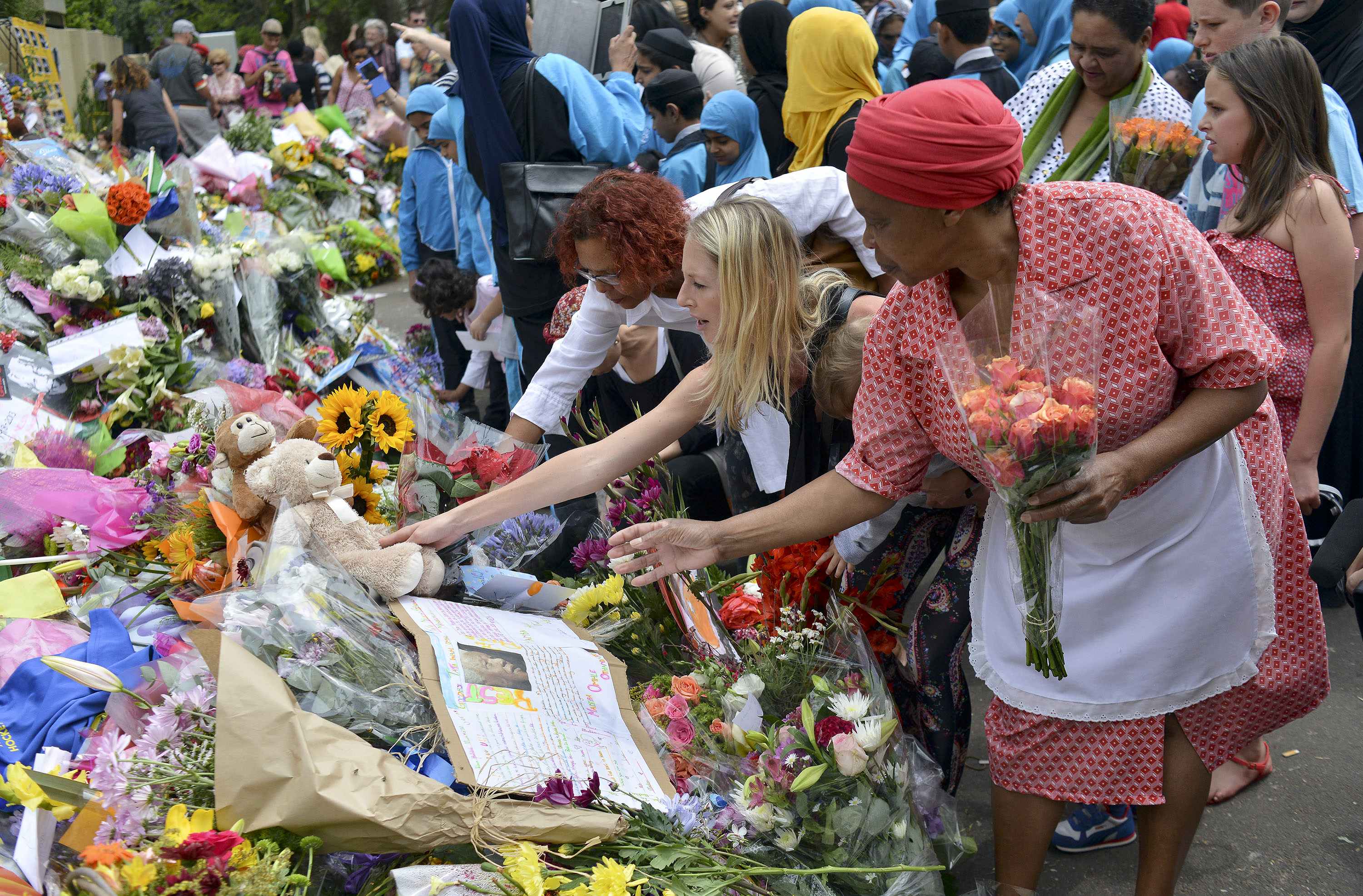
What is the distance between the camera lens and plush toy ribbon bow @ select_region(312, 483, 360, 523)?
218 centimetres

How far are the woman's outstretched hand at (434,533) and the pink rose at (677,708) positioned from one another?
1.99 feet

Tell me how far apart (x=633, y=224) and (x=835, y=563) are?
1.02 meters

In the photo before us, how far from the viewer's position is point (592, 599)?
2.28 meters

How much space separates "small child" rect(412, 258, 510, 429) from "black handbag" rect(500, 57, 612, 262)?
37.2 inches

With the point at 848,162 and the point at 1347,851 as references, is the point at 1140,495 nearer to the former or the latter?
the point at 848,162

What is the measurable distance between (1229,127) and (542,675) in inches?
79.5

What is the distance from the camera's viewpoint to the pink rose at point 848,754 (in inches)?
67.5

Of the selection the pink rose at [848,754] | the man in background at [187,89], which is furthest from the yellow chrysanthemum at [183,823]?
the man in background at [187,89]

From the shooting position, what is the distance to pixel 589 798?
5.59ft

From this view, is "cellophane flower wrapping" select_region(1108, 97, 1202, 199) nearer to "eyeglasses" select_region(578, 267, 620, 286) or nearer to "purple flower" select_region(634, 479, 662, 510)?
"eyeglasses" select_region(578, 267, 620, 286)

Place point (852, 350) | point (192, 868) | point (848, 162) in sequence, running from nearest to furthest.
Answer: point (192, 868), point (848, 162), point (852, 350)

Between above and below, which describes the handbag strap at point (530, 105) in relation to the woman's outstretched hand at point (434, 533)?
above

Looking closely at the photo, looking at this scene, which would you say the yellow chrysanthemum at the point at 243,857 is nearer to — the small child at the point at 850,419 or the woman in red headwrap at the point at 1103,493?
the woman in red headwrap at the point at 1103,493

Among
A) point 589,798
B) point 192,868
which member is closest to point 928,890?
point 589,798
